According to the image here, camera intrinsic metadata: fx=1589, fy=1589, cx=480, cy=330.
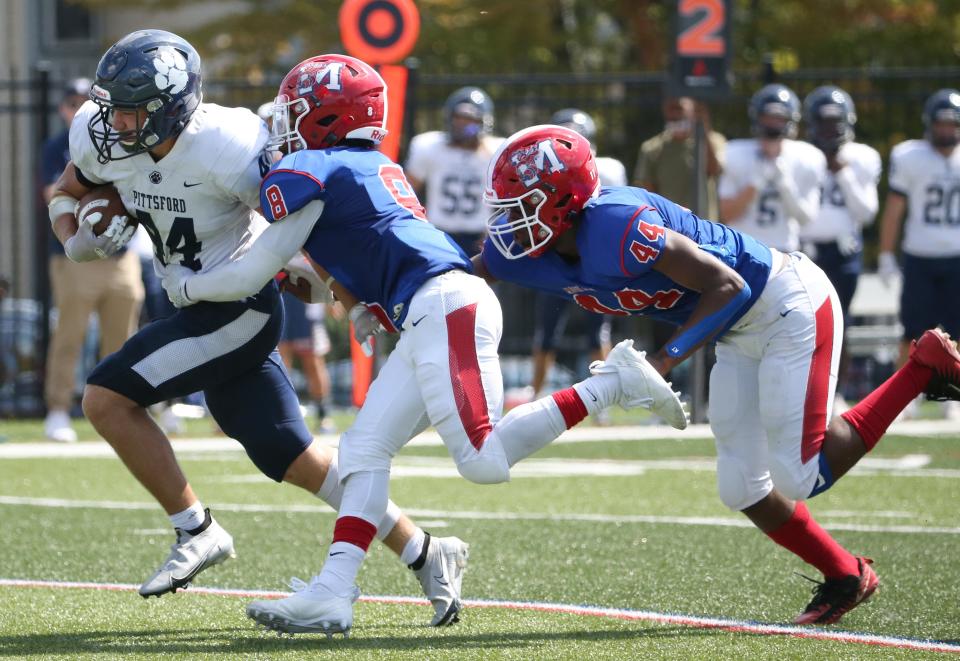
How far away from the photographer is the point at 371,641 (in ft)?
14.1

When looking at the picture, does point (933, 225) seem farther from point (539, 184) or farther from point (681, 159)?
point (539, 184)

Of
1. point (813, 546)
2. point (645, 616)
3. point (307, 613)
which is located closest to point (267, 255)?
point (307, 613)

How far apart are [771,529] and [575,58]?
49.2 ft

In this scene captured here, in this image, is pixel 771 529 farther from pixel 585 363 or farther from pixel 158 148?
pixel 585 363

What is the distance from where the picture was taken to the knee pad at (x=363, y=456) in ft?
14.3

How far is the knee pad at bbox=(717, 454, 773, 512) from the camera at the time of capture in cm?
470

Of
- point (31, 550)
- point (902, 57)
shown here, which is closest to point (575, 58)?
point (902, 57)

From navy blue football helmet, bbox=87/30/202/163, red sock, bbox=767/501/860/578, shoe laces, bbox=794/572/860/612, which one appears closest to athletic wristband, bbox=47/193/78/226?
navy blue football helmet, bbox=87/30/202/163

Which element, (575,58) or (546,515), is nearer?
(546,515)

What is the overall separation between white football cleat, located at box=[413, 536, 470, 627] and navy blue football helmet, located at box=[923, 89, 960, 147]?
6.33 metres

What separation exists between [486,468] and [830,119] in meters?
6.43

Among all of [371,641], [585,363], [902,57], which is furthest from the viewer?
[902,57]

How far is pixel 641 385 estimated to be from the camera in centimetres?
421

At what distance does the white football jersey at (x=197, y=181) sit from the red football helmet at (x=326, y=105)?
17 centimetres
